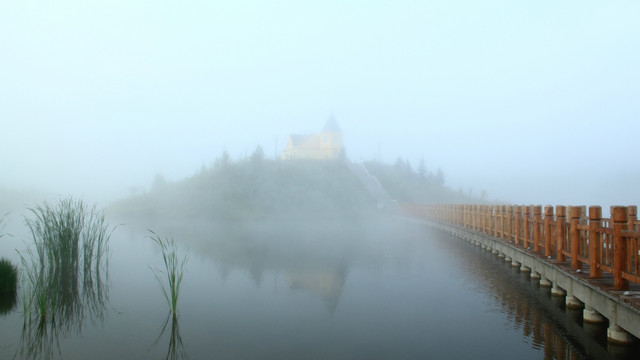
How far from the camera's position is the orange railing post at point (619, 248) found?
5672 mm

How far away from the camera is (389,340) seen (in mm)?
6309

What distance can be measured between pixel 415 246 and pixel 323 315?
1077cm

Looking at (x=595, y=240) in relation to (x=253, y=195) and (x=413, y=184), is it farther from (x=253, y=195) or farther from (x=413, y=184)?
(x=413, y=184)

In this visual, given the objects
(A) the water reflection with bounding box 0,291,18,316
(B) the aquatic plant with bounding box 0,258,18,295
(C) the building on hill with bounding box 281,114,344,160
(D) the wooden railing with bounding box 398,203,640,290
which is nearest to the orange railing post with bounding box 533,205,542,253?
(D) the wooden railing with bounding box 398,203,640,290

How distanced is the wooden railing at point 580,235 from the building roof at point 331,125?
56448mm

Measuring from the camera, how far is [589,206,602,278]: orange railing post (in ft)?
21.2

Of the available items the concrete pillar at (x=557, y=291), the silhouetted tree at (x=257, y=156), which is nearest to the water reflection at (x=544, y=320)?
the concrete pillar at (x=557, y=291)

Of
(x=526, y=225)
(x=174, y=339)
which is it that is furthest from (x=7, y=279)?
(x=526, y=225)

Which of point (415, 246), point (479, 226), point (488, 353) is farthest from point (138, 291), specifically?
point (479, 226)

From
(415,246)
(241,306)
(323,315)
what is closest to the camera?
(323,315)

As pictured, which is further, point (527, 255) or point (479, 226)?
point (479, 226)

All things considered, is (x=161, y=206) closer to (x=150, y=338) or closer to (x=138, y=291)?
(x=138, y=291)

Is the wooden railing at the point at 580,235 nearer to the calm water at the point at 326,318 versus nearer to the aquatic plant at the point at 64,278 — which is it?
the calm water at the point at 326,318

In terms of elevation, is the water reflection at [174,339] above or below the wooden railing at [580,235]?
below
